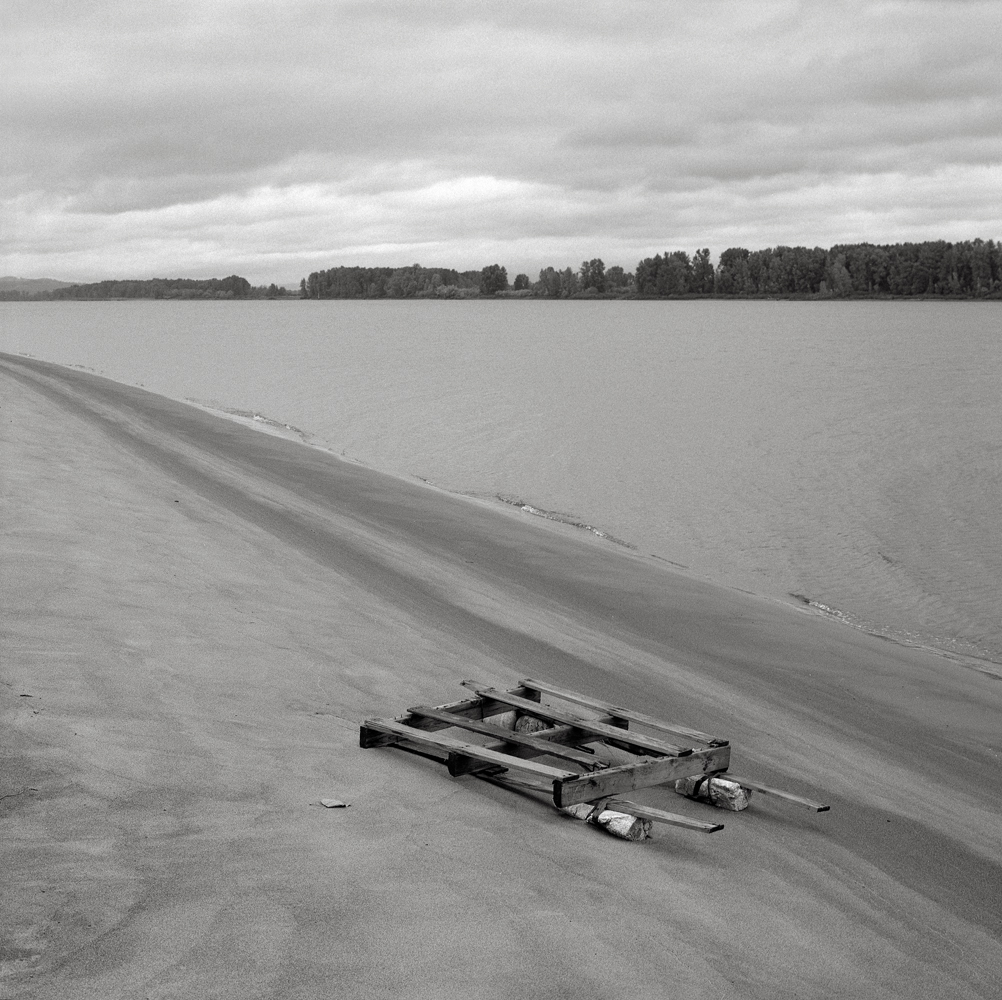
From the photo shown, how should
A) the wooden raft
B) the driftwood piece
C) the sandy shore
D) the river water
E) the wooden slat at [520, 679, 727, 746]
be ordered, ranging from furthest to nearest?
1. the river water
2. the wooden slat at [520, 679, 727, 746]
3. the driftwood piece
4. the wooden raft
5. the sandy shore

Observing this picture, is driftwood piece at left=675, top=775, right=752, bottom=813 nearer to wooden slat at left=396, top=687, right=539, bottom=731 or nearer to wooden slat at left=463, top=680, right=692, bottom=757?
wooden slat at left=463, top=680, right=692, bottom=757

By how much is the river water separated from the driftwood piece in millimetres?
7816

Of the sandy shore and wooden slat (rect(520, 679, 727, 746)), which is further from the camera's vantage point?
wooden slat (rect(520, 679, 727, 746))

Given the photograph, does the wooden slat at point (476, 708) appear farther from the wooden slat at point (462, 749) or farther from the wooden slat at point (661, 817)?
the wooden slat at point (661, 817)

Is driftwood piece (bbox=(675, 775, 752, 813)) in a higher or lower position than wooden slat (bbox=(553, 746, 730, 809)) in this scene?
lower

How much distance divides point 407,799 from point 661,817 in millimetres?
1442

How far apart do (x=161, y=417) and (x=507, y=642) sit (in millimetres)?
19556


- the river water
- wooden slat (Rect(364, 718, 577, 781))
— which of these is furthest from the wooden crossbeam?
the river water

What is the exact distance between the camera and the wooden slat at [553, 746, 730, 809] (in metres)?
6.29

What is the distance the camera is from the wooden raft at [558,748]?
21.0 feet

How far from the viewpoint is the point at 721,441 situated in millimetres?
33688

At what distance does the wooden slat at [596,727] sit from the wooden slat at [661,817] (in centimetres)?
70

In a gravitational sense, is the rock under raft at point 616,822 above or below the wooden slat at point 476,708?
below

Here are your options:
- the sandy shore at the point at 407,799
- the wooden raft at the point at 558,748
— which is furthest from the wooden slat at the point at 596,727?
the sandy shore at the point at 407,799
